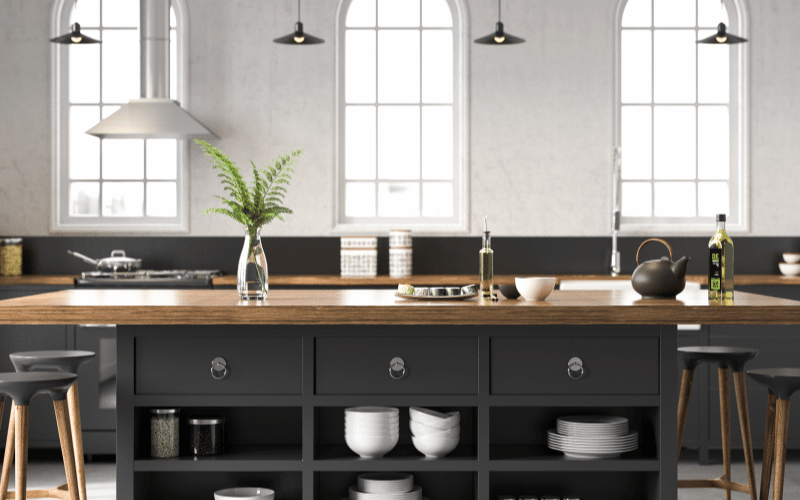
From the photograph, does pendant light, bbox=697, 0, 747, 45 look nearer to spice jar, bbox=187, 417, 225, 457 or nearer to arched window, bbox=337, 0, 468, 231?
arched window, bbox=337, 0, 468, 231

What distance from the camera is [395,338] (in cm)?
279

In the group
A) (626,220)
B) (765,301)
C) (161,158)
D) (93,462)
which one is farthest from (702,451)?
(161,158)

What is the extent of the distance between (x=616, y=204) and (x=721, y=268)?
2843 mm

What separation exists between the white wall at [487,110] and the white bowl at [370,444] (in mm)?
3088

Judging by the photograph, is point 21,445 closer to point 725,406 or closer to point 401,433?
point 401,433

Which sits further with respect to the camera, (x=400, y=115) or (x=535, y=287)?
(x=400, y=115)

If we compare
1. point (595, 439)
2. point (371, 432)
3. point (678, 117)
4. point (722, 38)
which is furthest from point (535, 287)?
point (678, 117)

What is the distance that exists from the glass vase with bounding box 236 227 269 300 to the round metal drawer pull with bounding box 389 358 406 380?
1.76ft

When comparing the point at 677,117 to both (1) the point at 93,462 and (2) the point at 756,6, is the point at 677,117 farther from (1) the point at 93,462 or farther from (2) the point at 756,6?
(1) the point at 93,462

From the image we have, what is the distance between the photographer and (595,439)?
9.09ft

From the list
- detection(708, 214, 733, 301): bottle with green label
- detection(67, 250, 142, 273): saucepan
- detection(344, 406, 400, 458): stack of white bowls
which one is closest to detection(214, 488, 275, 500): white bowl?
detection(344, 406, 400, 458): stack of white bowls

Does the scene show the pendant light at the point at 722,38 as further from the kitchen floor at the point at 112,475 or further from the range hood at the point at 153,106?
the range hood at the point at 153,106

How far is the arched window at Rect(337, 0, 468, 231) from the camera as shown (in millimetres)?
5848

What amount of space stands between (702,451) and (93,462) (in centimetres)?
379
